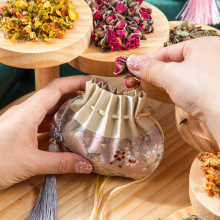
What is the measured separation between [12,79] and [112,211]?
0.55 meters

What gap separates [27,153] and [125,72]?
8.7 inches

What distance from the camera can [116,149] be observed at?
1.85 feet

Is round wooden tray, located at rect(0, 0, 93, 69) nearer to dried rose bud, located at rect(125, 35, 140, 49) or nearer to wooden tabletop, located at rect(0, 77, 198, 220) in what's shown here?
dried rose bud, located at rect(125, 35, 140, 49)

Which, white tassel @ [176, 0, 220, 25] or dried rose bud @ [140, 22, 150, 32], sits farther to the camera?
white tassel @ [176, 0, 220, 25]

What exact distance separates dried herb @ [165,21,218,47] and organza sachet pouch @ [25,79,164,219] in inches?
10.6

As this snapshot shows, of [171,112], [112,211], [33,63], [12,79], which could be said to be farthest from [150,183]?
[12,79]

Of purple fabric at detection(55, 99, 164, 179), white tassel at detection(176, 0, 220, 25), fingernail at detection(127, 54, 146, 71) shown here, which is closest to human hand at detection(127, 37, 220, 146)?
fingernail at detection(127, 54, 146, 71)

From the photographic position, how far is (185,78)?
1.58 feet

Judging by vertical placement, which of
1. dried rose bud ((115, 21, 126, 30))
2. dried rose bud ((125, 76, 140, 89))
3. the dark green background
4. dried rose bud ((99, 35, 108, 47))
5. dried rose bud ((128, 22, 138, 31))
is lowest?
the dark green background

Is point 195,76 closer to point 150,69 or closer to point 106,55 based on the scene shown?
point 150,69

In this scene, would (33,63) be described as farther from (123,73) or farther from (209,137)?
(209,137)

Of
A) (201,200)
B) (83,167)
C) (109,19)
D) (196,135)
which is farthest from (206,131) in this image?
(109,19)


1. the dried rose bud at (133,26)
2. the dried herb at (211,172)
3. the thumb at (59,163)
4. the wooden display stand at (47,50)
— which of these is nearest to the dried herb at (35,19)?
the wooden display stand at (47,50)

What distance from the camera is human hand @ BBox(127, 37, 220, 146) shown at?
45 cm
